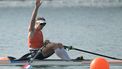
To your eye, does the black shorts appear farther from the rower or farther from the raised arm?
the raised arm

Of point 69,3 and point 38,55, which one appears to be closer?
point 38,55

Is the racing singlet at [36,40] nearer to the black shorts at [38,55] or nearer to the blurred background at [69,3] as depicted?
the black shorts at [38,55]

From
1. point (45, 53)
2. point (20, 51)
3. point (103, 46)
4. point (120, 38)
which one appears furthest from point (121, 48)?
point (45, 53)

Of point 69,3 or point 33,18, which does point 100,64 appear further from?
point 69,3

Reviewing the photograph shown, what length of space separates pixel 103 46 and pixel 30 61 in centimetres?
1246

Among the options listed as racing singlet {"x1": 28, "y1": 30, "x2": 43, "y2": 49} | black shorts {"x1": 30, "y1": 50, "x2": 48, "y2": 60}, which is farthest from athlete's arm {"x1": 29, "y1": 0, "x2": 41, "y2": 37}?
black shorts {"x1": 30, "y1": 50, "x2": 48, "y2": 60}

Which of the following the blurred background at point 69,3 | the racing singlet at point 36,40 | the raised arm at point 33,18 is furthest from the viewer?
the blurred background at point 69,3

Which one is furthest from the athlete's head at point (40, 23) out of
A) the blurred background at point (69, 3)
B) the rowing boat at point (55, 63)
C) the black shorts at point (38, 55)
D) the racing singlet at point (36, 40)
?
the blurred background at point (69, 3)

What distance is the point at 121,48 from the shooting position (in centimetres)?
3294

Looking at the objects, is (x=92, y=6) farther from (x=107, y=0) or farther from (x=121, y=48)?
(x=121, y=48)

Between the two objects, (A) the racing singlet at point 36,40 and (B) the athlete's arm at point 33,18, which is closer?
(B) the athlete's arm at point 33,18

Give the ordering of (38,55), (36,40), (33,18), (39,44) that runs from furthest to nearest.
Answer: (39,44) < (36,40) < (38,55) < (33,18)

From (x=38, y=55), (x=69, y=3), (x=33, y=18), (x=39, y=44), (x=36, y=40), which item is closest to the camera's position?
(x=33, y=18)

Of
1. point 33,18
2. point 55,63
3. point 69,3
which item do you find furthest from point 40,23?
point 69,3
